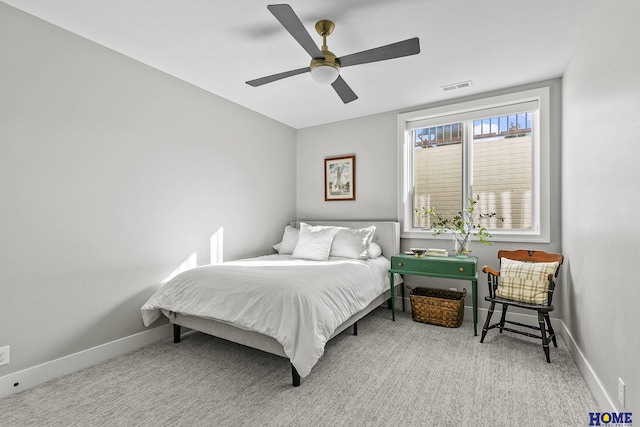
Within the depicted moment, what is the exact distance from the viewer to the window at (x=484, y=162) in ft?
10.8

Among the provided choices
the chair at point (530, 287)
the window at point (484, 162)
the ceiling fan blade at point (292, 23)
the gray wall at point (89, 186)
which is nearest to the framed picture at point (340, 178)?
the window at point (484, 162)

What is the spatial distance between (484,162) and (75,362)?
4381 mm

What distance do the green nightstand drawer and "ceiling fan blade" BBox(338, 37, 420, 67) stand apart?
209 cm

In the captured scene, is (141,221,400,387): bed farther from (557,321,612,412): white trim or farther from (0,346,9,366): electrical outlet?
(557,321,612,412): white trim

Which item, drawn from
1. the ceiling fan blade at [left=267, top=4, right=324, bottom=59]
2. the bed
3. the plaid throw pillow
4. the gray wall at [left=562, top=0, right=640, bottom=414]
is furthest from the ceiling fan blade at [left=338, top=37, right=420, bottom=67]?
the plaid throw pillow

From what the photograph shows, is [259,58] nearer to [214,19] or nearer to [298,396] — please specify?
[214,19]

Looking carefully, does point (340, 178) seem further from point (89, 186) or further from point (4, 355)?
point (4, 355)

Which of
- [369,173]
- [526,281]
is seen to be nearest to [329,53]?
[369,173]

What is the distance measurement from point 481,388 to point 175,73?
371 centimetres

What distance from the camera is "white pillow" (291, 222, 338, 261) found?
11.8ft

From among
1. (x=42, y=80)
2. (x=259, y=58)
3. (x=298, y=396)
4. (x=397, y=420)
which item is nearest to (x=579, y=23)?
(x=259, y=58)

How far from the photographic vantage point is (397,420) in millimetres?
1795

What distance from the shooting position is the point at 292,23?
1795 millimetres

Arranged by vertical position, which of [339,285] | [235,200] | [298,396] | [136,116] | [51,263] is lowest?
[298,396]
